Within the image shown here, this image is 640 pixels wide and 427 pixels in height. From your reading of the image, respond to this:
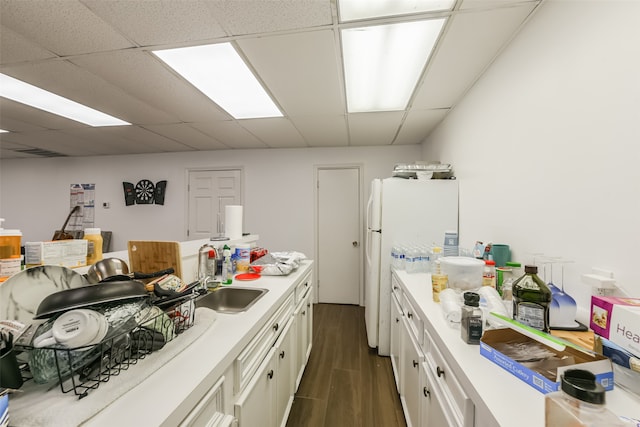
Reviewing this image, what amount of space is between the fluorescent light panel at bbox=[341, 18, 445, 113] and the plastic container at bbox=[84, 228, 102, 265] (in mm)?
1692

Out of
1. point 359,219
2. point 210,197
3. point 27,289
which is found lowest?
point 27,289

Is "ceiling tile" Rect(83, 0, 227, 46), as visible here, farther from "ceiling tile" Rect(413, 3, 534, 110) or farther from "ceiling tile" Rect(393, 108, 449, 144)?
"ceiling tile" Rect(393, 108, 449, 144)

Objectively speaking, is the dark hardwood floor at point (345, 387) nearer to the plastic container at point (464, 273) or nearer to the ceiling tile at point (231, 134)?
the plastic container at point (464, 273)

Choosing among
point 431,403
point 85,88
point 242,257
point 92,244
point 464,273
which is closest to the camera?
point 431,403

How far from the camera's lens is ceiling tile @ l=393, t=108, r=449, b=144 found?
8.17ft

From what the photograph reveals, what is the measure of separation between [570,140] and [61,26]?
102 inches

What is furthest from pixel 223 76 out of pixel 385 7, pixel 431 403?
pixel 431 403

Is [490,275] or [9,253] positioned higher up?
[9,253]

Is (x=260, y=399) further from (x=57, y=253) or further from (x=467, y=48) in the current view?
(x=467, y=48)

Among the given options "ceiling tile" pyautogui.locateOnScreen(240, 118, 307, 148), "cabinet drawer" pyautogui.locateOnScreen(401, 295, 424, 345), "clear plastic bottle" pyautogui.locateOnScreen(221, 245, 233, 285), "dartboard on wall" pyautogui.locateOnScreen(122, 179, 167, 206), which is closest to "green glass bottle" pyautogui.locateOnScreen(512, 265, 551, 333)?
"cabinet drawer" pyautogui.locateOnScreen(401, 295, 424, 345)

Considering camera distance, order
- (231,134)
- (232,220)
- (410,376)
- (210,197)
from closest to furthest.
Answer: (410,376), (232,220), (231,134), (210,197)

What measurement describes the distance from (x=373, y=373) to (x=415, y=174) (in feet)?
6.04

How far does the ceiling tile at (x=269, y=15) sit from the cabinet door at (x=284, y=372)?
1698mm

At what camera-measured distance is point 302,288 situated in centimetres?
194
